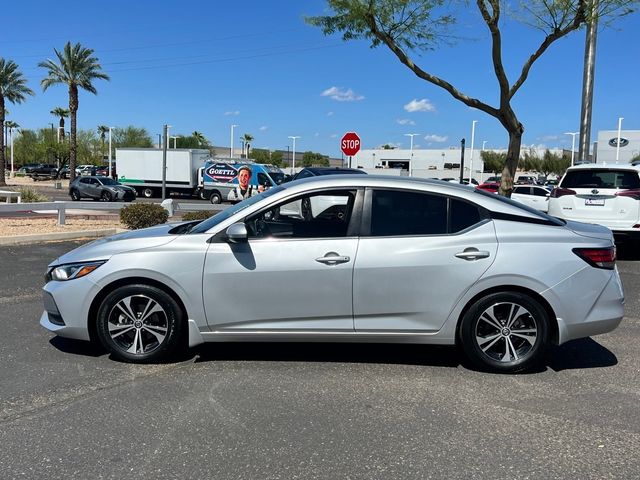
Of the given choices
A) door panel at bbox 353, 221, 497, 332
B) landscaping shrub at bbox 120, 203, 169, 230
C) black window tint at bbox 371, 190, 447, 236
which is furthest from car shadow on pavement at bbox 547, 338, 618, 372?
landscaping shrub at bbox 120, 203, 169, 230

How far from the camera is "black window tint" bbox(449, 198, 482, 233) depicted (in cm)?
467

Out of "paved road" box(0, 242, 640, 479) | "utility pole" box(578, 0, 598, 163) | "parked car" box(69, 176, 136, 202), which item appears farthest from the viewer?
"parked car" box(69, 176, 136, 202)

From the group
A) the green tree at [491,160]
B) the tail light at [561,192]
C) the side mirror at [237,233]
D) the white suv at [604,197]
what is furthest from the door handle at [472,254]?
the green tree at [491,160]

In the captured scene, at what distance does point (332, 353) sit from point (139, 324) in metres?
1.71

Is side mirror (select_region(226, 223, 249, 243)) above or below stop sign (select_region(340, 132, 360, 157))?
below

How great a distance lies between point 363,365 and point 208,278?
5.00ft

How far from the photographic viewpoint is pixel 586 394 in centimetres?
435

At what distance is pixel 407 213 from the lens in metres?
4.70

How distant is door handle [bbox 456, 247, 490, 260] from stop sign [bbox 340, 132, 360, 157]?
11.4m

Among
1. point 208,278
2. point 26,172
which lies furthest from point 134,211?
point 26,172

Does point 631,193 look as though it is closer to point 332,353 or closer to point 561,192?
point 561,192

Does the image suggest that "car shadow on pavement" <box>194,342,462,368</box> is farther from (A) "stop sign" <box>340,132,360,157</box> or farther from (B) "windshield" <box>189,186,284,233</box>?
(A) "stop sign" <box>340,132,360,157</box>

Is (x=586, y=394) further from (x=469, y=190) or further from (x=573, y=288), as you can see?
(x=469, y=190)

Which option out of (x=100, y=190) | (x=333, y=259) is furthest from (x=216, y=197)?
(x=333, y=259)
